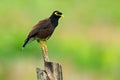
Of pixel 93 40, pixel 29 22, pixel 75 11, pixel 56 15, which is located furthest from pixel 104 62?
pixel 56 15

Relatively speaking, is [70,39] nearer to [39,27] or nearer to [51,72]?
[39,27]

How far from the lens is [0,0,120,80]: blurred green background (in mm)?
14285

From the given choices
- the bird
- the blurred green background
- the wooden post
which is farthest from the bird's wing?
the blurred green background

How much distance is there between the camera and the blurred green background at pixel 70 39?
1429cm

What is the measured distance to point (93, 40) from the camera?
16.4 m

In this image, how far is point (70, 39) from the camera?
54.3 ft

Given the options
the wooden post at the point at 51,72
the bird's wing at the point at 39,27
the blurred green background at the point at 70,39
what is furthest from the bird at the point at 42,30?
the blurred green background at the point at 70,39

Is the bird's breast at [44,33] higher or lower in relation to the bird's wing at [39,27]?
lower

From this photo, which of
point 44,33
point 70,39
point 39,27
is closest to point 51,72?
point 39,27

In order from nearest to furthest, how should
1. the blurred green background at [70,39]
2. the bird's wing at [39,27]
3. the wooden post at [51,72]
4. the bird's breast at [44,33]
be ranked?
the wooden post at [51,72] → the bird's wing at [39,27] → the bird's breast at [44,33] → the blurred green background at [70,39]

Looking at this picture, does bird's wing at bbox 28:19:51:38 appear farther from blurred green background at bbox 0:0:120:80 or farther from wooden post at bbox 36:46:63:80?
blurred green background at bbox 0:0:120:80

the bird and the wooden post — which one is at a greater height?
the bird

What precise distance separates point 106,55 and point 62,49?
96 cm

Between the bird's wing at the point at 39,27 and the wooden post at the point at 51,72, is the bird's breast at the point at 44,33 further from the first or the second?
the wooden post at the point at 51,72
